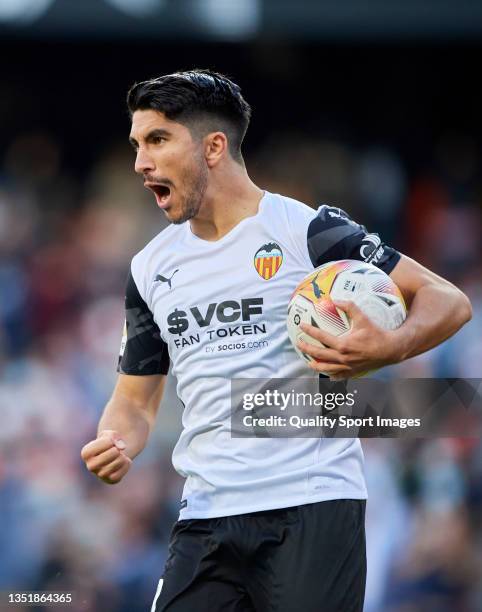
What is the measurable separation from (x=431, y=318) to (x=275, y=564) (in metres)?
1.02

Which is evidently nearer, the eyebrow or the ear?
the eyebrow

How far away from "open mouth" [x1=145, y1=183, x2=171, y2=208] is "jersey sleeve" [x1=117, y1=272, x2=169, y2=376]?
372 millimetres

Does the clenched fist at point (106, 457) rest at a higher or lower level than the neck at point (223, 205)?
lower

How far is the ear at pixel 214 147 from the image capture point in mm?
4543

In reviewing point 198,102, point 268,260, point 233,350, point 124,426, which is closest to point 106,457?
point 124,426

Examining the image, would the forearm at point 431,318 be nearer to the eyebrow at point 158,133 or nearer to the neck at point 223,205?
the neck at point 223,205

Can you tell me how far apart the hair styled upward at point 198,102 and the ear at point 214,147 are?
0.08 feet

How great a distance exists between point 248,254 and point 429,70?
945 cm

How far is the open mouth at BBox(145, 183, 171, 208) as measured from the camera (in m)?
4.41

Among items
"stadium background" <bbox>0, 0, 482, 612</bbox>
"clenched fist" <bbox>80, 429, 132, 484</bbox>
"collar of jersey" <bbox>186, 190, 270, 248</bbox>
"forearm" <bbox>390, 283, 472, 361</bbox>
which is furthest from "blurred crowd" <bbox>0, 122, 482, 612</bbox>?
"forearm" <bbox>390, 283, 472, 361</bbox>

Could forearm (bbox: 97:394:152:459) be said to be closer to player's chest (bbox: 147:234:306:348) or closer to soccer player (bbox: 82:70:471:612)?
soccer player (bbox: 82:70:471:612)

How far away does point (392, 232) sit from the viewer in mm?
11766

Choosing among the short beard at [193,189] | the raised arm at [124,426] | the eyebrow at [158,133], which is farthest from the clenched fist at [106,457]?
the eyebrow at [158,133]

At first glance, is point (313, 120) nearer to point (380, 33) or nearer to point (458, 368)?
point (380, 33)
